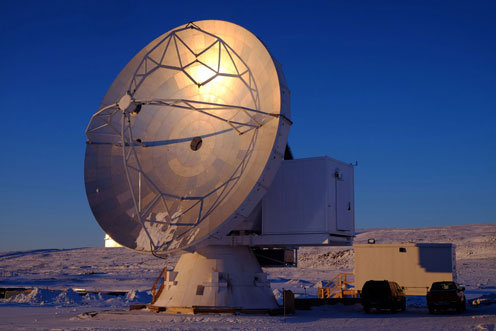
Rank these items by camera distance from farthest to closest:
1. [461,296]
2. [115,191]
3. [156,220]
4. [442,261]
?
1. [442,261]
2. [461,296]
3. [115,191]
4. [156,220]

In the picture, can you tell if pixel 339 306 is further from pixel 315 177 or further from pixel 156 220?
pixel 156 220

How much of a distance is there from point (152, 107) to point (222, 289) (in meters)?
8.70

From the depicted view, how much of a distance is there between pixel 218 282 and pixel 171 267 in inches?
634

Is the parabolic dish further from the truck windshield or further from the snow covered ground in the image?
the truck windshield

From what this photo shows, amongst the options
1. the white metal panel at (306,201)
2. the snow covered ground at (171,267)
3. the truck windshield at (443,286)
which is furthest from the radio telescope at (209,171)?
the truck windshield at (443,286)

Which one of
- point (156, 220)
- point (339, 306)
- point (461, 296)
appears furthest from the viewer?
point (339, 306)

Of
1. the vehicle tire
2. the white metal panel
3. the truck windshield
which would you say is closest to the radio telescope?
the white metal panel

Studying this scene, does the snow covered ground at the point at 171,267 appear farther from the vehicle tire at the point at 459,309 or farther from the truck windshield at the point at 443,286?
the truck windshield at the point at 443,286

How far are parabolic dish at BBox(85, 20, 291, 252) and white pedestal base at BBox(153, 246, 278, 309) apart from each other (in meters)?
2.63

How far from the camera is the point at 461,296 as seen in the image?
26.5 meters

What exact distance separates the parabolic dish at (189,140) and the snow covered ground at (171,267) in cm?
345

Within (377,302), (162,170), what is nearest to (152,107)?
(162,170)

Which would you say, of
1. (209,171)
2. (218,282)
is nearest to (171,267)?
(218,282)

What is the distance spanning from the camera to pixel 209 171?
22766 mm
